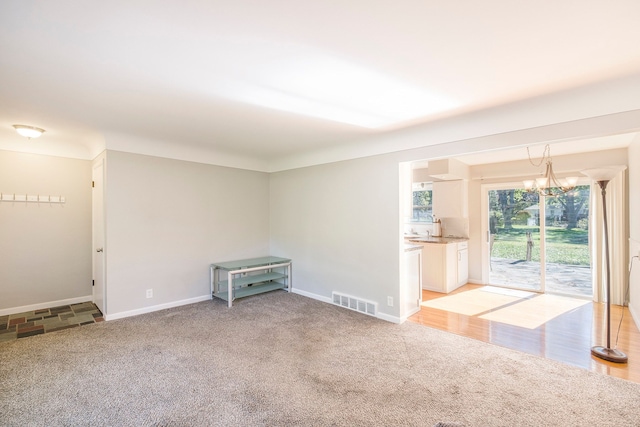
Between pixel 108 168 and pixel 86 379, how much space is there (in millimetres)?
2541

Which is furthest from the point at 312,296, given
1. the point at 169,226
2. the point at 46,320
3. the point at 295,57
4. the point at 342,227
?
the point at 295,57

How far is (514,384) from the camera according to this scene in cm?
236

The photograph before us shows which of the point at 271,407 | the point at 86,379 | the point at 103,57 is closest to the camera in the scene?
the point at 103,57

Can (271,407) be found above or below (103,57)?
below

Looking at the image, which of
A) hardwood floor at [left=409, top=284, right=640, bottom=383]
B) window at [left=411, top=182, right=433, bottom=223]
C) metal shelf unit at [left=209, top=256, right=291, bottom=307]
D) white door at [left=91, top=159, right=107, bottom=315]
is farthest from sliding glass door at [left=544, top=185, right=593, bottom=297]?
white door at [left=91, top=159, right=107, bottom=315]

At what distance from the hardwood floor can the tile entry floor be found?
440 centimetres

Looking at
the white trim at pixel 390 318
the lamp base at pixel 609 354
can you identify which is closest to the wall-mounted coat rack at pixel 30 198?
the white trim at pixel 390 318

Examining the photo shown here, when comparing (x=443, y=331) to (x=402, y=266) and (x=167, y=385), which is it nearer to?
(x=402, y=266)

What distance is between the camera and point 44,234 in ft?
13.8

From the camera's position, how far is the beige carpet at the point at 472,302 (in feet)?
14.0

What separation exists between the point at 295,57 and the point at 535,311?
15.2 feet

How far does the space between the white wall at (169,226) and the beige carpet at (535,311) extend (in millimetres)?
4051

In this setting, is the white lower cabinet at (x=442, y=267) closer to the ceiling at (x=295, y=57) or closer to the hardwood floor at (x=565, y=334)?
the hardwood floor at (x=565, y=334)

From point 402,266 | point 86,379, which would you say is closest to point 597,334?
point 402,266
